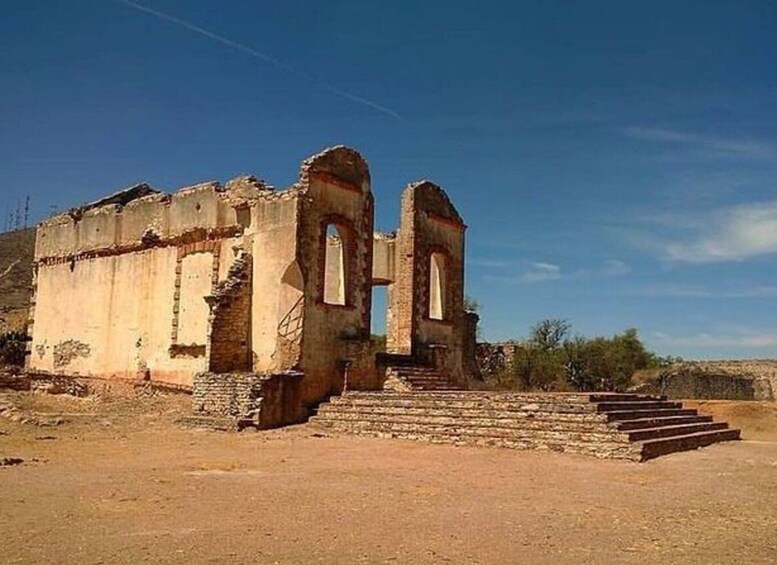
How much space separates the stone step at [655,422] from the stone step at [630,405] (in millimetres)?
372

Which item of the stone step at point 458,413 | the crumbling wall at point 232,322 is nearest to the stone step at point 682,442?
the stone step at point 458,413

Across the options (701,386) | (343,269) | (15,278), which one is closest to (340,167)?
(343,269)

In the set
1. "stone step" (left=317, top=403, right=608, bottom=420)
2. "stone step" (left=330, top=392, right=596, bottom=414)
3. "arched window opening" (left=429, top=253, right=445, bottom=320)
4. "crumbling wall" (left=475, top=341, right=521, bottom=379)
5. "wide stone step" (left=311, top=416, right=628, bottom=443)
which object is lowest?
"wide stone step" (left=311, top=416, right=628, bottom=443)

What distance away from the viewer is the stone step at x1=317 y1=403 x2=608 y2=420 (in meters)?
12.8

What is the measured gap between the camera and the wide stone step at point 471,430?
12.3 m

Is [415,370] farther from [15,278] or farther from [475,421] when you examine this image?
[15,278]

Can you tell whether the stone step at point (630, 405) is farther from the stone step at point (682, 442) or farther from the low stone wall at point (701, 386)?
the low stone wall at point (701, 386)

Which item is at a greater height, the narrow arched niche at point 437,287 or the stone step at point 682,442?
the narrow arched niche at point 437,287

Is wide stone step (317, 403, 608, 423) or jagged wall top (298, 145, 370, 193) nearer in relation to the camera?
wide stone step (317, 403, 608, 423)

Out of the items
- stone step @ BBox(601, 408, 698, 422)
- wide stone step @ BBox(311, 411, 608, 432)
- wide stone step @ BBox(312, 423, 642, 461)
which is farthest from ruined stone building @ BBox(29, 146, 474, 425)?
stone step @ BBox(601, 408, 698, 422)

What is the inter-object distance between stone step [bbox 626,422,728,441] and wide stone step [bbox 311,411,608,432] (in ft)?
1.60

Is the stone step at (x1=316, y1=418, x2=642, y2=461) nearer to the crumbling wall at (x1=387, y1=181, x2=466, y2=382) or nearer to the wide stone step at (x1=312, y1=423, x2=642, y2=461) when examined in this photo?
the wide stone step at (x1=312, y1=423, x2=642, y2=461)

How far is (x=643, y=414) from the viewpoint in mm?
14109

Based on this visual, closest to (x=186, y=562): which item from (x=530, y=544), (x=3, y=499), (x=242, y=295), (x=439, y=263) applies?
(x=530, y=544)
